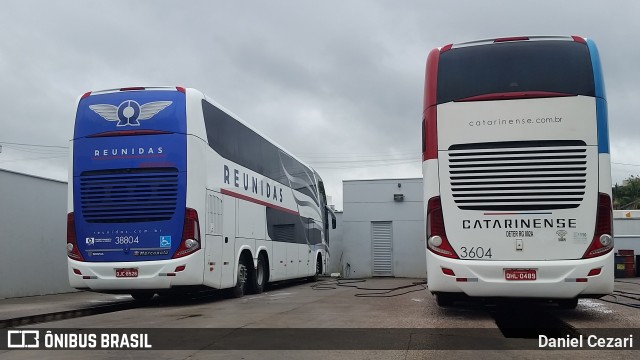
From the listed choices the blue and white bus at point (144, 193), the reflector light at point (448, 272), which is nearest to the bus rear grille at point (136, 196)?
the blue and white bus at point (144, 193)

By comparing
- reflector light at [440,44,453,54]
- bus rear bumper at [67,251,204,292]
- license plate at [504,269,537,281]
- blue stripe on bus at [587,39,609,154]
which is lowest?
bus rear bumper at [67,251,204,292]

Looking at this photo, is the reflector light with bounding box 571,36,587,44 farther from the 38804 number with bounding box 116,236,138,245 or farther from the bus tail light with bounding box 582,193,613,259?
the 38804 number with bounding box 116,236,138,245

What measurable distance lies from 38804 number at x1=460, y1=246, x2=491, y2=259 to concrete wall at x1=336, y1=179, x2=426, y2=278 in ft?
58.6

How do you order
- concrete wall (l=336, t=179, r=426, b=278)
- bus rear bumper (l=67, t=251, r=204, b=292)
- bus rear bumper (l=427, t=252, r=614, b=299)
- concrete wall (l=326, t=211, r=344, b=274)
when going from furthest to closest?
concrete wall (l=326, t=211, r=344, b=274) < concrete wall (l=336, t=179, r=426, b=278) < bus rear bumper (l=67, t=251, r=204, b=292) < bus rear bumper (l=427, t=252, r=614, b=299)

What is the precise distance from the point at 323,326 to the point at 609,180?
4483 mm

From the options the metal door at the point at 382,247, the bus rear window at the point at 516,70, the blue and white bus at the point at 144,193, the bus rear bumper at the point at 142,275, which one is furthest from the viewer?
the metal door at the point at 382,247

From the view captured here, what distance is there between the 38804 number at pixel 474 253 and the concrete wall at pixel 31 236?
11.3 m

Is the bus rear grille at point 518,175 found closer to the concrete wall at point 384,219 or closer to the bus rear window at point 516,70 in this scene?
the bus rear window at point 516,70

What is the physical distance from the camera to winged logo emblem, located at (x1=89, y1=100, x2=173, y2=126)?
10938mm

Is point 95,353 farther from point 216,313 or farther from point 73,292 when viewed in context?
point 73,292

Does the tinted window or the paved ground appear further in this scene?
the tinted window

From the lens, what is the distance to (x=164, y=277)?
34.6 feet

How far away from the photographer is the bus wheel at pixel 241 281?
13.3 metres

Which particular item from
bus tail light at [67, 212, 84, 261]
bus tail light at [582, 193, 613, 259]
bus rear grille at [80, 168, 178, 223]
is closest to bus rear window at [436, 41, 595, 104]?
bus tail light at [582, 193, 613, 259]
